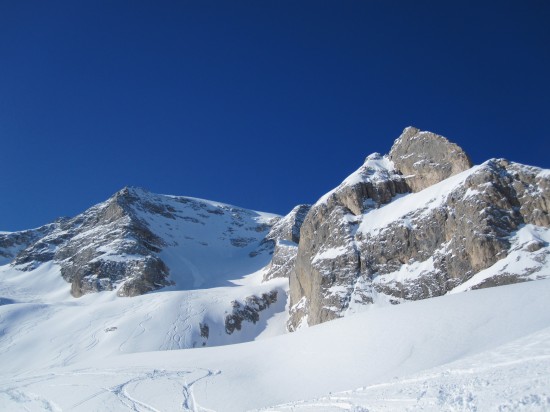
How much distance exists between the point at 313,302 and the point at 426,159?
2973 cm

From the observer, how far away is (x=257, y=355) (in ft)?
85.6

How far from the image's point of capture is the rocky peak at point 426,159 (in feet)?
216

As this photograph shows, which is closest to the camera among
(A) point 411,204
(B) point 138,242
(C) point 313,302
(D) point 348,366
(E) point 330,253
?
(D) point 348,366

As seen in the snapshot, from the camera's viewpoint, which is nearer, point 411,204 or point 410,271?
point 410,271

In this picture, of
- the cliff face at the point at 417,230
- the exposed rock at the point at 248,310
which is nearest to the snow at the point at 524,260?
the cliff face at the point at 417,230

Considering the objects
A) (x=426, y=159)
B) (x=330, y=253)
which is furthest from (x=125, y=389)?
(x=426, y=159)

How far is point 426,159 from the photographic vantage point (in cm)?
6988

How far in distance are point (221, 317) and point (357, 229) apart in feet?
85.5

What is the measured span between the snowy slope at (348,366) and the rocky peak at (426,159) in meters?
44.1

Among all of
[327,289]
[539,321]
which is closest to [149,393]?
[539,321]

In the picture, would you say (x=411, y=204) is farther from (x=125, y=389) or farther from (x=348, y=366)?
(x=125, y=389)

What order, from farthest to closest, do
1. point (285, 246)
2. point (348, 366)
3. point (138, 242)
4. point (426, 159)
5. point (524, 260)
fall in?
point (138, 242) → point (285, 246) → point (426, 159) → point (524, 260) → point (348, 366)

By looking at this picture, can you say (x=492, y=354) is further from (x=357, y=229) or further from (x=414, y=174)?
(x=414, y=174)

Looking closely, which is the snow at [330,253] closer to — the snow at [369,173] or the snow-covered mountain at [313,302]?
the snow-covered mountain at [313,302]
